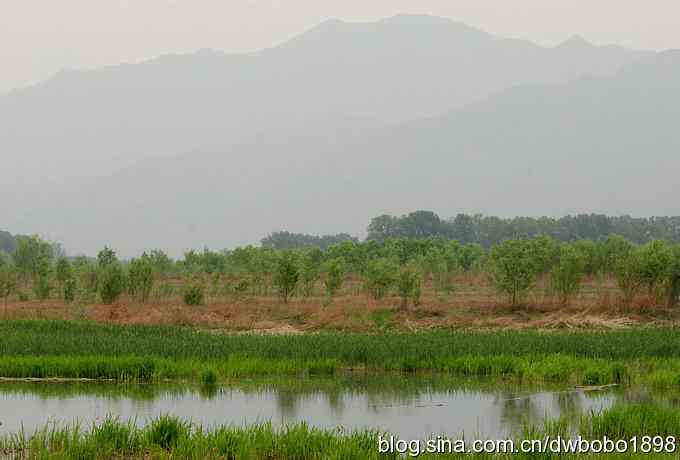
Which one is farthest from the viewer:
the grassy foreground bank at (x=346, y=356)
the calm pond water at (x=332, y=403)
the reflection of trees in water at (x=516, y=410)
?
the grassy foreground bank at (x=346, y=356)

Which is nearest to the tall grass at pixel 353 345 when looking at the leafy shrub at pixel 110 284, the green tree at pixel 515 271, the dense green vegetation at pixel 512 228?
the green tree at pixel 515 271

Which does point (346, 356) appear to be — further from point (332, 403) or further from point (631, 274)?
point (631, 274)

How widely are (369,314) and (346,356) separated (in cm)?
1346

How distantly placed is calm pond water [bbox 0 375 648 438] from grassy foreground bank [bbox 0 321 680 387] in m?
0.96

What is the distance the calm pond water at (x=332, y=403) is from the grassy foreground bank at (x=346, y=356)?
3.15ft

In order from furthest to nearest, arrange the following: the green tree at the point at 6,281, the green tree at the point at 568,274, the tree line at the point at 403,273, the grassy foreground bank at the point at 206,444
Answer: the green tree at the point at 6,281 → the green tree at the point at 568,274 → the tree line at the point at 403,273 → the grassy foreground bank at the point at 206,444

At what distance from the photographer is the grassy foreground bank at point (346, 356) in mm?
19234

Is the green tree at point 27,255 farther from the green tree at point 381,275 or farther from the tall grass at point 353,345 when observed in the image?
the tall grass at point 353,345

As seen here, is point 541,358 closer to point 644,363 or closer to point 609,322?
point 644,363

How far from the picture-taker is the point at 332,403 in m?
16.4

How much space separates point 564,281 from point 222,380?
898 inches

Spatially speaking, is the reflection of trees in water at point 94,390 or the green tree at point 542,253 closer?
the reflection of trees in water at point 94,390

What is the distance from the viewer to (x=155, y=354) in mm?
20859

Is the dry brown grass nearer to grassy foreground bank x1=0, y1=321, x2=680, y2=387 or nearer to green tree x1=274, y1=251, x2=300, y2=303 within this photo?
green tree x1=274, y1=251, x2=300, y2=303
